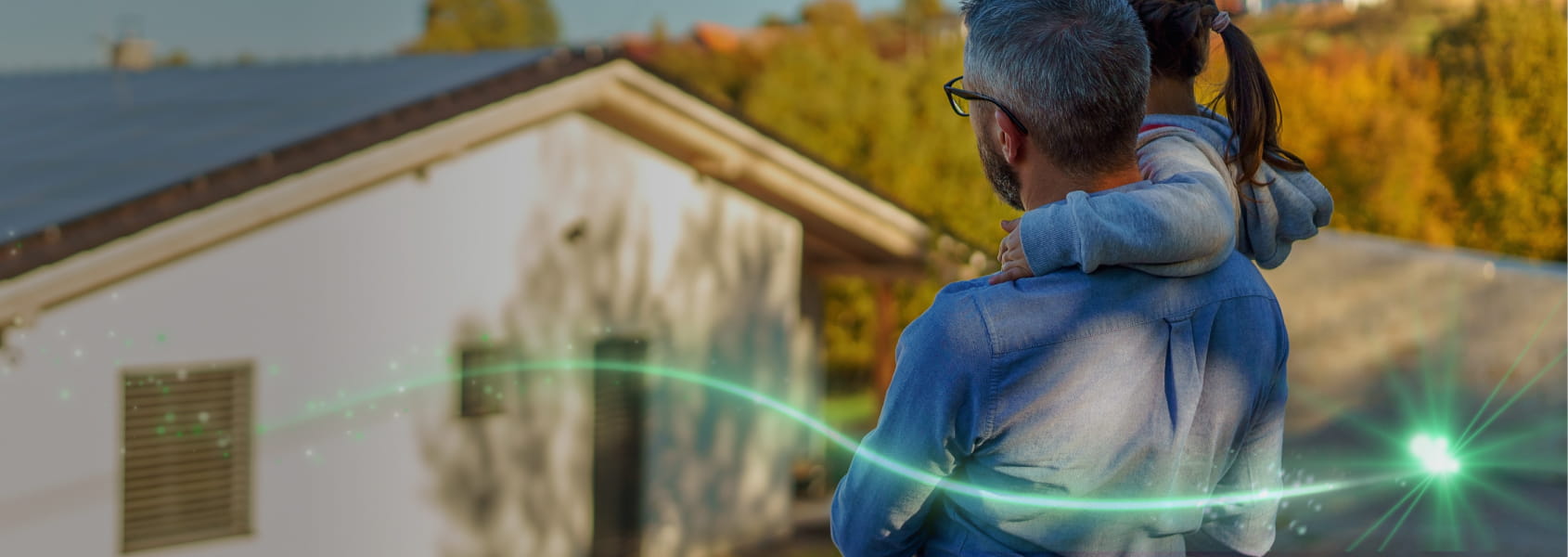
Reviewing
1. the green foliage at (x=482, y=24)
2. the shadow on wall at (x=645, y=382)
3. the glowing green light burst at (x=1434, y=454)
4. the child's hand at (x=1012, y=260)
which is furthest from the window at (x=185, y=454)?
the green foliage at (x=482, y=24)

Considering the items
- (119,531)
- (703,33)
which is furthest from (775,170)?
(703,33)

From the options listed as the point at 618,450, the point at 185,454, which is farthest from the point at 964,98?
the point at 618,450

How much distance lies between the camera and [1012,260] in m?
1.35

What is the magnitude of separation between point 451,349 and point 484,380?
43 centimetres

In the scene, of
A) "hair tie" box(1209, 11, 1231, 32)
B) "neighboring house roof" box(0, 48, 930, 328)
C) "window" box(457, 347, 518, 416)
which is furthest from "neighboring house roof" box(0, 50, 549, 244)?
"hair tie" box(1209, 11, 1231, 32)

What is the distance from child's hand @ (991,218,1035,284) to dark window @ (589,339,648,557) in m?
7.72

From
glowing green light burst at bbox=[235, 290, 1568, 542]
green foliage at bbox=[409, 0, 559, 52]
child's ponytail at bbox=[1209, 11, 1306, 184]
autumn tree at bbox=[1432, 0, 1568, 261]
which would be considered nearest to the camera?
child's ponytail at bbox=[1209, 11, 1306, 184]

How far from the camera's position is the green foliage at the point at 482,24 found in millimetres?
50156

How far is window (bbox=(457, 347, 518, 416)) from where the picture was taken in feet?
26.6

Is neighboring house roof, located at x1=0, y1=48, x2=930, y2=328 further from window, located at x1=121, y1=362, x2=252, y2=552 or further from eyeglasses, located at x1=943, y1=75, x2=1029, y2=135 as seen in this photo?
eyeglasses, located at x1=943, y1=75, x2=1029, y2=135

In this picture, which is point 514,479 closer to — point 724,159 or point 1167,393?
point 724,159

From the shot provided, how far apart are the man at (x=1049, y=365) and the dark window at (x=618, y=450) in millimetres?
7716

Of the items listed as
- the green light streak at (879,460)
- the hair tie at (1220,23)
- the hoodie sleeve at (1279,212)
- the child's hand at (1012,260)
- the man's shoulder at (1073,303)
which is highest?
the hair tie at (1220,23)

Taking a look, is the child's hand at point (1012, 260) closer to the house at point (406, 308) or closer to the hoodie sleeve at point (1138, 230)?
the hoodie sleeve at point (1138, 230)
